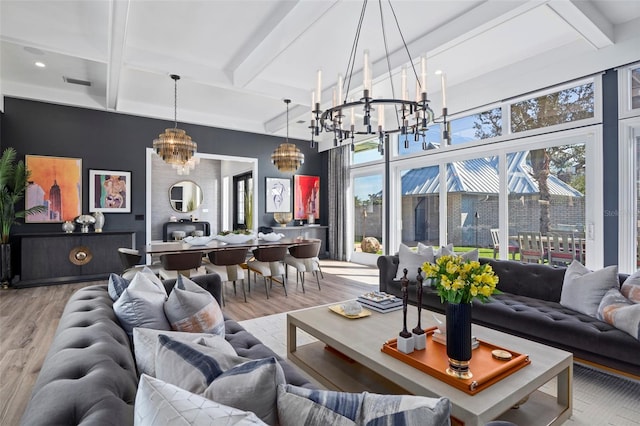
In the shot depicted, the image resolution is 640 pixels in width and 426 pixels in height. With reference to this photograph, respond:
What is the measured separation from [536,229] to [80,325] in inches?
205

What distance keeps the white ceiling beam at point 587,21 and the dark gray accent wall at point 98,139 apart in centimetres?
611

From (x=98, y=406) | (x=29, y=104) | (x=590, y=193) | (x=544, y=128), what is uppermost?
(x=29, y=104)

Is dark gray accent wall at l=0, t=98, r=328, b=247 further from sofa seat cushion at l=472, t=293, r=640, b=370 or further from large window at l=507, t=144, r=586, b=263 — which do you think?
sofa seat cushion at l=472, t=293, r=640, b=370

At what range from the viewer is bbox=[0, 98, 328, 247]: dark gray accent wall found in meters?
5.45

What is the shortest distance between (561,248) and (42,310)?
21.9 feet

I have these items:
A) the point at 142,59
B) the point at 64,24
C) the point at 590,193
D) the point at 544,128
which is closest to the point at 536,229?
the point at 590,193

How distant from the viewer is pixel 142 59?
421 centimetres

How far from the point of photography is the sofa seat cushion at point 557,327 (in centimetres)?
217

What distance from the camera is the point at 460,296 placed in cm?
161

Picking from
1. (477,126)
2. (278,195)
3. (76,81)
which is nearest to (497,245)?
(477,126)

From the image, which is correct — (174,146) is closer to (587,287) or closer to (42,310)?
(42,310)

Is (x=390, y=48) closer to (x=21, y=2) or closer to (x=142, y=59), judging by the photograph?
(x=142, y=59)

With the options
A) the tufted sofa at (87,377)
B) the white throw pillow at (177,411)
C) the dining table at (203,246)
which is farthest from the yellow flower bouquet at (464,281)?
the dining table at (203,246)

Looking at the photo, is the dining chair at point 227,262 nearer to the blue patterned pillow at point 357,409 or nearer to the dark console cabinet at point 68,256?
the dark console cabinet at point 68,256
